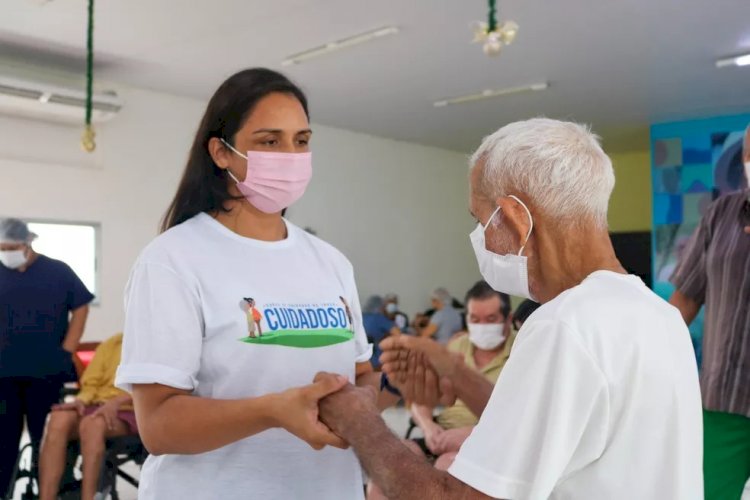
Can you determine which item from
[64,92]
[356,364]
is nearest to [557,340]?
[356,364]

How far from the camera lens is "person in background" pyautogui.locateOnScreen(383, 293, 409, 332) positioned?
8.14m

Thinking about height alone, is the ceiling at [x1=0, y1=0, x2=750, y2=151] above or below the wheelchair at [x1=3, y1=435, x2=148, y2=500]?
above

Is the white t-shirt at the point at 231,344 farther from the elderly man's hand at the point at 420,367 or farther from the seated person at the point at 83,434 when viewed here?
the seated person at the point at 83,434

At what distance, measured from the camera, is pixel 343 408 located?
114 centimetres

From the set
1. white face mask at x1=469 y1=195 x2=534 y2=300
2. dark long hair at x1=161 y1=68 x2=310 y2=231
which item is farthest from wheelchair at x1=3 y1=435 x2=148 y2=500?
white face mask at x1=469 y1=195 x2=534 y2=300

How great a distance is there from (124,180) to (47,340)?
3.02 metres

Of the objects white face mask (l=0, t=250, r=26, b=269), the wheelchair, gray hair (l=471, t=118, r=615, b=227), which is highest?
gray hair (l=471, t=118, r=615, b=227)

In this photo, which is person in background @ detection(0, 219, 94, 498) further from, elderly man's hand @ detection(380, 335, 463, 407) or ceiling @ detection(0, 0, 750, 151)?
elderly man's hand @ detection(380, 335, 463, 407)

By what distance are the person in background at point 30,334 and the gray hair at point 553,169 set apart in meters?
3.83

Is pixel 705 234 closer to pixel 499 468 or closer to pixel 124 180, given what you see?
pixel 499 468

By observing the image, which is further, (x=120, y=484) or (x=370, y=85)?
(x=370, y=85)

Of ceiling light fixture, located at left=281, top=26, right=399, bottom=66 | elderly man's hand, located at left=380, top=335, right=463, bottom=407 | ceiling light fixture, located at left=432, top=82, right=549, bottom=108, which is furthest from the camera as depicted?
ceiling light fixture, located at left=432, top=82, right=549, bottom=108

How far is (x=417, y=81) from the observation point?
714 centimetres

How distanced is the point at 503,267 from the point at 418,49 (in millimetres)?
5252
